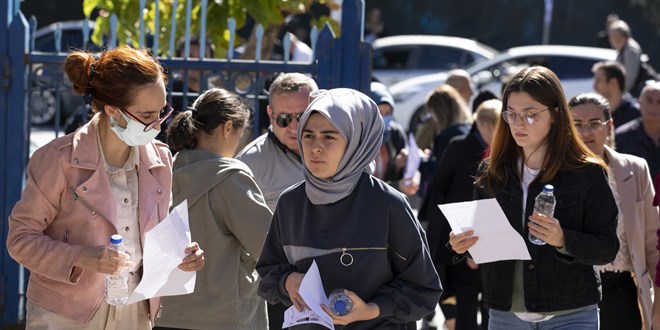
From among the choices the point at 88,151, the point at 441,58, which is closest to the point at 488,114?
the point at 88,151

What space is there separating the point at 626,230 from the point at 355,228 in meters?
2.00

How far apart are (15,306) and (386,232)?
3663 millimetres

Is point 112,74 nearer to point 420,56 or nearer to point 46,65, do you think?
point 46,65

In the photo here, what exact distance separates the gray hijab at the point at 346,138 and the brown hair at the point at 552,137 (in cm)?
93

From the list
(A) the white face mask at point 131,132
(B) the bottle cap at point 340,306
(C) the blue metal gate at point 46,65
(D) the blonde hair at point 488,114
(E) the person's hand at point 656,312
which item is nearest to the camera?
(B) the bottle cap at point 340,306

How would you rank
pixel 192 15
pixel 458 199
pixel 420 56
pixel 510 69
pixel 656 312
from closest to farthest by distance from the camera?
pixel 656 312
pixel 458 199
pixel 192 15
pixel 510 69
pixel 420 56

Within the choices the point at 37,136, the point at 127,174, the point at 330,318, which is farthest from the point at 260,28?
the point at 37,136

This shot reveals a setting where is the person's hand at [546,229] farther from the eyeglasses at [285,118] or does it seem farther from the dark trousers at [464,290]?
the dark trousers at [464,290]

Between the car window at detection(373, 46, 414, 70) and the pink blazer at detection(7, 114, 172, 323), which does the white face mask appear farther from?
the car window at detection(373, 46, 414, 70)

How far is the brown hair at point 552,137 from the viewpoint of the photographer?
4504 mm

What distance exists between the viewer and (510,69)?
1761cm

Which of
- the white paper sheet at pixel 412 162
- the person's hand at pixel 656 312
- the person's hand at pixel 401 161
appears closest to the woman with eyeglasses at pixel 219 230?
the person's hand at pixel 656 312

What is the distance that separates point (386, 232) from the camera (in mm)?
3816

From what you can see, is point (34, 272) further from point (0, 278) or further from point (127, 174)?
point (0, 278)
